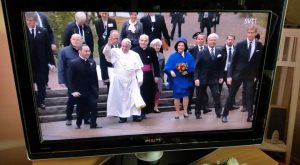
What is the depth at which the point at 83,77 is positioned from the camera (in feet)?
3.06

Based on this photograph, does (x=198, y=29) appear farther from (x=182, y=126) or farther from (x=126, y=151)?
(x=126, y=151)

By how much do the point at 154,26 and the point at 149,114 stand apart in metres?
0.29

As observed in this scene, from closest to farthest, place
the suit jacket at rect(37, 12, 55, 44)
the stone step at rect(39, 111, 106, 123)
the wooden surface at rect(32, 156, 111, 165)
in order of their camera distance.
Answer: the suit jacket at rect(37, 12, 55, 44), the stone step at rect(39, 111, 106, 123), the wooden surface at rect(32, 156, 111, 165)

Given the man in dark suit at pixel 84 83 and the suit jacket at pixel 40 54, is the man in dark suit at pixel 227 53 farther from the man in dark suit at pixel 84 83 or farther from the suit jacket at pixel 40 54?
the suit jacket at pixel 40 54

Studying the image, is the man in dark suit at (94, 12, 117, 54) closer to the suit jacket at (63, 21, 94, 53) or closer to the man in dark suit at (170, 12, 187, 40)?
the suit jacket at (63, 21, 94, 53)

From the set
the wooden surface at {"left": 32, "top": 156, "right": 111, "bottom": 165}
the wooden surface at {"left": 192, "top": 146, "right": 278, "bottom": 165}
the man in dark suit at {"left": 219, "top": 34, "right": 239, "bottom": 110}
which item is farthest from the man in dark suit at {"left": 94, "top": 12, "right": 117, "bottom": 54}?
the wooden surface at {"left": 192, "top": 146, "right": 278, "bottom": 165}

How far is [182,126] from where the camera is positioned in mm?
1044

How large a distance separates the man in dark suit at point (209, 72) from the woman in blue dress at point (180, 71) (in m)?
0.03

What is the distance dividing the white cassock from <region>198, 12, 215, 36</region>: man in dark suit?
0.21 meters

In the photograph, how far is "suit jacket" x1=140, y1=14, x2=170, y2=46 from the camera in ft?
2.95

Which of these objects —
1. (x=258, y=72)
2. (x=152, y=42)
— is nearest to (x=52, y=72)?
(x=152, y=42)

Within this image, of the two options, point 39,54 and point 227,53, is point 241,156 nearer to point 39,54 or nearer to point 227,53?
point 227,53

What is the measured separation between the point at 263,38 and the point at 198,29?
225 millimetres

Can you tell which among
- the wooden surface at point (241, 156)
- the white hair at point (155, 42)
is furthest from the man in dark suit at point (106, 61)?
the wooden surface at point (241, 156)
